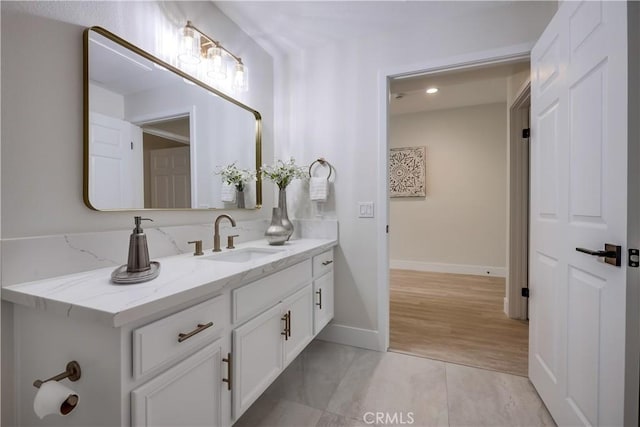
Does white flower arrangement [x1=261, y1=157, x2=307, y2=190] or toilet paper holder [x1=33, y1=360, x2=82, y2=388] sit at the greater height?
white flower arrangement [x1=261, y1=157, x2=307, y2=190]

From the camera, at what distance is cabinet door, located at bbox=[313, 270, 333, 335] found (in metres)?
1.87

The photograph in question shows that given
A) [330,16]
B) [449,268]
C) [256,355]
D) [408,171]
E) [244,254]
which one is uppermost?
[330,16]

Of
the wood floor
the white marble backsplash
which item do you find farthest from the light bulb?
the wood floor

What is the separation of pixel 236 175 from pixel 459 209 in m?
3.50

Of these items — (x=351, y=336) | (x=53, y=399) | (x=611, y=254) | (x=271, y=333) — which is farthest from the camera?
(x=351, y=336)

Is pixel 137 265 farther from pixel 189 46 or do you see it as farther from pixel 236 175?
pixel 189 46

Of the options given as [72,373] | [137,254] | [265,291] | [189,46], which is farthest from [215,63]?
[72,373]

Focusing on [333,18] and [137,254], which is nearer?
[137,254]

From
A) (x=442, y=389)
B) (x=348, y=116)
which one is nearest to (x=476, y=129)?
(x=348, y=116)

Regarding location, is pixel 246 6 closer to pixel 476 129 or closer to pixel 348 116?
pixel 348 116

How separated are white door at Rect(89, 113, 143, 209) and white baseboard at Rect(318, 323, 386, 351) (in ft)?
5.27

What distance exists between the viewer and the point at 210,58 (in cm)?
175

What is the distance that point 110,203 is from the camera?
1237 mm

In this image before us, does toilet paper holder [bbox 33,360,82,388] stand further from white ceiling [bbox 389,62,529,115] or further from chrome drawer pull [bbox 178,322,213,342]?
white ceiling [bbox 389,62,529,115]
